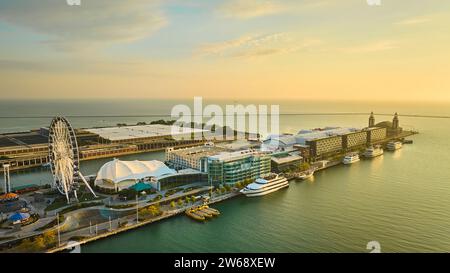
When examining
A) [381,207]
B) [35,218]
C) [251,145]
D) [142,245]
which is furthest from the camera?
[251,145]

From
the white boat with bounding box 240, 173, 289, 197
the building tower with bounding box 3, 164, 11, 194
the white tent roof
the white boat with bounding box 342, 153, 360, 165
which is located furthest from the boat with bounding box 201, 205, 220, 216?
the white boat with bounding box 342, 153, 360, 165

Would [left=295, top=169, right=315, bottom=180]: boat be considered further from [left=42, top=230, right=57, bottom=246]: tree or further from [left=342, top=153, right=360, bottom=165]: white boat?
[left=42, top=230, right=57, bottom=246]: tree

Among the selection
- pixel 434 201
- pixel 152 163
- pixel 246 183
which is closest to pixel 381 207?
pixel 434 201

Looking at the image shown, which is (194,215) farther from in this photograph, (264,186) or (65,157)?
(65,157)

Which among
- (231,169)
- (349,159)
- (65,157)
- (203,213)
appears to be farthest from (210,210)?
(349,159)

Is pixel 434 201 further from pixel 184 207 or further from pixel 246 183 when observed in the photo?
pixel 184 207

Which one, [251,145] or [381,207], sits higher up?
[251,145]
